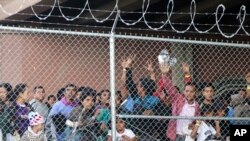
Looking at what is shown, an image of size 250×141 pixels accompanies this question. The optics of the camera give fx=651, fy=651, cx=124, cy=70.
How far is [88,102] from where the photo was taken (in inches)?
358

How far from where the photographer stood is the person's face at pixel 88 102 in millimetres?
9062

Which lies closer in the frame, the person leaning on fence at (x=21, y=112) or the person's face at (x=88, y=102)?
the person leaning on fence at (x=21, y=112)

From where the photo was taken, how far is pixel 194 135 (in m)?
8.98

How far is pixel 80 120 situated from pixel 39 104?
101cm

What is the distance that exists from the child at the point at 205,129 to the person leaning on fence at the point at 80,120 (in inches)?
54.7

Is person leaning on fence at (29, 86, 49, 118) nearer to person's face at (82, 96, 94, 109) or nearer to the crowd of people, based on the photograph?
the crowd of people

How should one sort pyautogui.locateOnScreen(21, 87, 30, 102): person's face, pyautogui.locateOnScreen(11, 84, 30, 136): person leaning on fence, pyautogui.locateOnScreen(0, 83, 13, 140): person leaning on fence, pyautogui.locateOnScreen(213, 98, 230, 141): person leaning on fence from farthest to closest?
1. pyautogui.locateOnScreen(213, 98, 230, 141): person leaning on fence
2. pyautogui.locateOnScreen(21, 87, 30, 102): person's face
3. pyautogui.locateOnScreen(11, 84, 30, 136): person leaning on fence
4. pyautogui.locateOnScreen(0, 83, 13, 140): person leaning on fence

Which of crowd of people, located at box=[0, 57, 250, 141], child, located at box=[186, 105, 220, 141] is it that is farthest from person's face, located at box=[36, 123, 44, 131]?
child, located at box=[186, 105, 220, 141]

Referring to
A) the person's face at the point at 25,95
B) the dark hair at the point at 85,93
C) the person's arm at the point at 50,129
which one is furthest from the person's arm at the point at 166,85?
the person's face at the point at 25,95

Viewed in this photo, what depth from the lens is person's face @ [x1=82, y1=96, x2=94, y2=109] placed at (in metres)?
A: 9.06

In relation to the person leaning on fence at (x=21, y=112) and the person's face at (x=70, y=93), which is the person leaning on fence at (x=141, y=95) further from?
the person leaning on fence at (x=21, y=112)

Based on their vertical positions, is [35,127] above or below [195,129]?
above

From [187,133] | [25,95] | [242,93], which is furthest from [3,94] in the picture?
[242,93]

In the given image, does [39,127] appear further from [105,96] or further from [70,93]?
[105,96]
